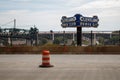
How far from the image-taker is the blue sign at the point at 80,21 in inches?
1613

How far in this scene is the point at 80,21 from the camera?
1613 inches

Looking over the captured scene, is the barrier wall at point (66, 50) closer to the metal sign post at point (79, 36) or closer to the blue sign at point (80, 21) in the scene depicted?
the metal sign post at point (79, 36)

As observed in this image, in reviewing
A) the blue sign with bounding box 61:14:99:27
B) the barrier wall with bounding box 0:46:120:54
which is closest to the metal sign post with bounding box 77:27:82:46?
the blue sign with bounding box 61:14:99:27

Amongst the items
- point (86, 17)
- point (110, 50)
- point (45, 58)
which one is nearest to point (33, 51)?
point (110, 50)

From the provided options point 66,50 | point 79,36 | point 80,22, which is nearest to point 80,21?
point 80,22

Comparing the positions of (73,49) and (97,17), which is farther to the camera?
(97,17)

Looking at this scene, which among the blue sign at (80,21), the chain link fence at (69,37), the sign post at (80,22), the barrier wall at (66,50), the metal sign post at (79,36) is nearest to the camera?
the barrier wall at (66,50)

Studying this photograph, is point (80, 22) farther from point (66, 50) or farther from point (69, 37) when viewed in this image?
point (66, 50)

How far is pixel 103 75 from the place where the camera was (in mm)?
14570

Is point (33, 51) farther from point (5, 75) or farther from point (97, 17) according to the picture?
point (5, 75)

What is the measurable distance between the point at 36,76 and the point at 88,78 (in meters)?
2.18

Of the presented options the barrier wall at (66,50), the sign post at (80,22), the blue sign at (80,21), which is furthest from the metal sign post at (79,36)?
the barrier wall at (66,50)

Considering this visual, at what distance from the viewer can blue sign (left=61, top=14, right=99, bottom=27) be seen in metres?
41.0

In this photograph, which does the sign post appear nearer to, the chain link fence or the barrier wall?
the chain link fence
